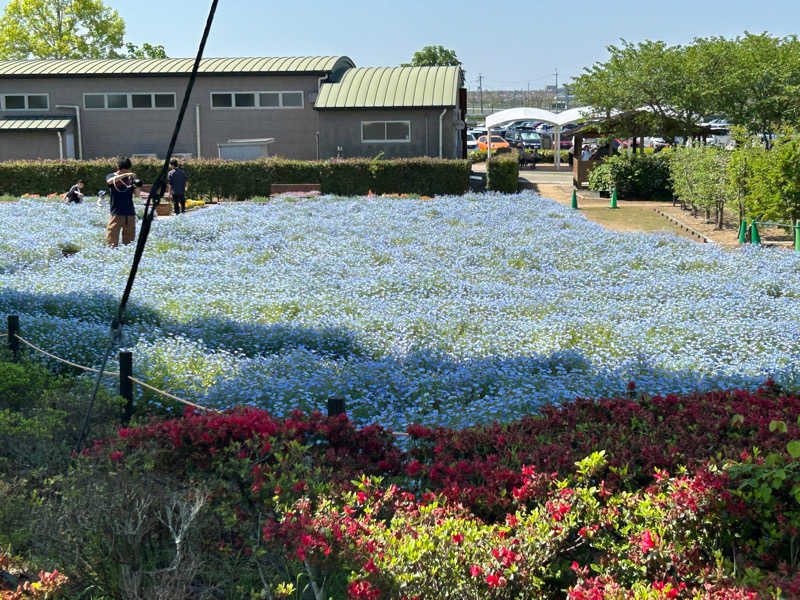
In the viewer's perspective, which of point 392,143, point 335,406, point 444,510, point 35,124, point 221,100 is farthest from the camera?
point 221,100

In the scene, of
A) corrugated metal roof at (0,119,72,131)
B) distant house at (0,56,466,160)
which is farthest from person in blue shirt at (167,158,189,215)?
corrugated metal roof at (0,119,72,131)

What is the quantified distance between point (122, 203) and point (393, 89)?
20285mm

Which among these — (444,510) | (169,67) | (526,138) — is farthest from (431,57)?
(444,510)

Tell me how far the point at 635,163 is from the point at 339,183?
9.71 metres

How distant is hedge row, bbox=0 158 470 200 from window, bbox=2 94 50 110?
350 inches

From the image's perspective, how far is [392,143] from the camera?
33969mm

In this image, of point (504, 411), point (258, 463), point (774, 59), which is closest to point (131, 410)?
point (258, 463)

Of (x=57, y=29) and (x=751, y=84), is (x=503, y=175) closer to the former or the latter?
(x=751, y=84)

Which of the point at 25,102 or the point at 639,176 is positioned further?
the point at 25,102

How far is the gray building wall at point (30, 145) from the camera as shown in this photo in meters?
34.7

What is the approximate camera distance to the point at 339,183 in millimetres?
28125

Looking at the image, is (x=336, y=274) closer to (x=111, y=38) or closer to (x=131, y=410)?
(x=131, y=410)

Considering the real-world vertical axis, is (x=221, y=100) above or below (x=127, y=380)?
above

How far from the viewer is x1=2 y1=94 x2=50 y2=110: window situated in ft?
119
